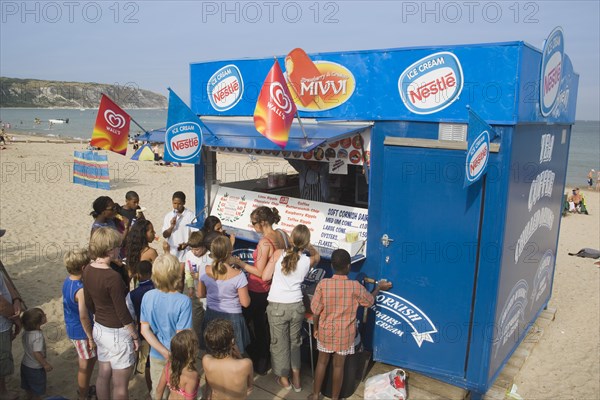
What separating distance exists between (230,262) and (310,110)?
7.35 ft

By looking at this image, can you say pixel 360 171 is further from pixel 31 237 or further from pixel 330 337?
pixel 31 237

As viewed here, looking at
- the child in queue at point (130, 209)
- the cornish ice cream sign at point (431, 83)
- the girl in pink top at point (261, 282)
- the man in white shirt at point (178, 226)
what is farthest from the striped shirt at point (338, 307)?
the child in queue at point (130, 209)

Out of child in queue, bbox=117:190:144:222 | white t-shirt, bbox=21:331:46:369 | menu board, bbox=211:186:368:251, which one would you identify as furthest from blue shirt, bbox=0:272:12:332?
menu board, bbox=211:186:368:251

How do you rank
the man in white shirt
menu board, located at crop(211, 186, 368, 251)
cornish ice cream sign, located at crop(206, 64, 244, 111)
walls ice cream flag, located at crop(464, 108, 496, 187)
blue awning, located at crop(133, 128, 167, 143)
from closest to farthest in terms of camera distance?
walls ice cream flag, located at crop(464, 108, 496, 187) < menu board, located at crop(211, 186, 368, 251) < blue awning, located at crop(133, 128, 167, 143) < cornish ice cream sign, located at crop(206, 64, 244, 111) < the man in white shirt

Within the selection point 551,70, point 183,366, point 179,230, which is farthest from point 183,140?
point 551,70

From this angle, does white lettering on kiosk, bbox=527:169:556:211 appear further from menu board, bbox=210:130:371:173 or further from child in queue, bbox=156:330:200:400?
child in queue, bbox=156:330:200:400

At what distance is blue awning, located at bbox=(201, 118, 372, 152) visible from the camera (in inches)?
190

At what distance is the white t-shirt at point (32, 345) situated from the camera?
422 centimetres

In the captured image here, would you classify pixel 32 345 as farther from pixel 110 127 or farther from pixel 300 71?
pixel 300 71

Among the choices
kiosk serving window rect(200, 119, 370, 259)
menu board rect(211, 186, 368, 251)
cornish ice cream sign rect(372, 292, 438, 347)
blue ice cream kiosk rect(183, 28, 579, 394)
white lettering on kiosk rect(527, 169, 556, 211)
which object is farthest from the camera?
menu board rect(211, 186, 368, 251)

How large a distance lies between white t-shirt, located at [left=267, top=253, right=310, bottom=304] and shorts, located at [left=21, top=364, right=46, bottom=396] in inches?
88.6

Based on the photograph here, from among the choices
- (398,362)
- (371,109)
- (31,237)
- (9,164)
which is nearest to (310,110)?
(371,109)

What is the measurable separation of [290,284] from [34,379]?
99.5 inches

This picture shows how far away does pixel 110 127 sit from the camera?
19.4 ft
